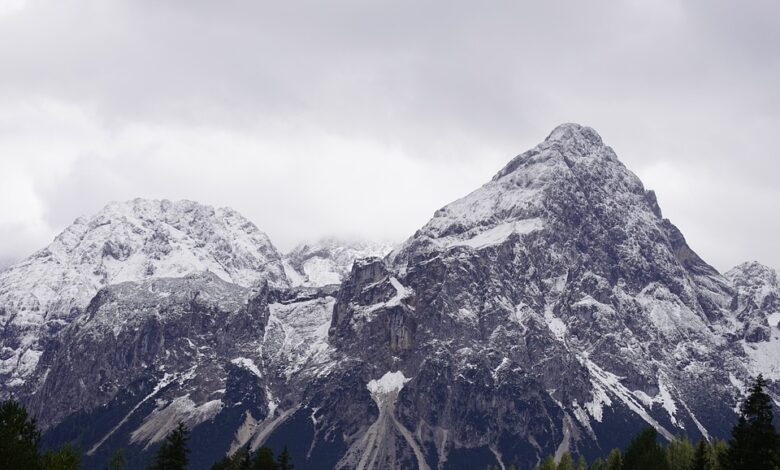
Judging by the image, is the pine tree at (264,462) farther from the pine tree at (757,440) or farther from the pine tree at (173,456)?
the pine tree at (757,440)

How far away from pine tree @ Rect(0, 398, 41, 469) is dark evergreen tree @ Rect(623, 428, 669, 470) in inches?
3781

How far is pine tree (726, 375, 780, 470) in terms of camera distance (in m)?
99.2

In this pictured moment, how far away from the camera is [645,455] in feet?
557

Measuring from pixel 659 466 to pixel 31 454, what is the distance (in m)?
98.5

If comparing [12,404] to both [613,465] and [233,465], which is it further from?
[613,465]

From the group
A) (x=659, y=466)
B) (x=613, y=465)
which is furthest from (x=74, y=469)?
(x=613, y=465)

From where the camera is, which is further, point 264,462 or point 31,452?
point 264,462

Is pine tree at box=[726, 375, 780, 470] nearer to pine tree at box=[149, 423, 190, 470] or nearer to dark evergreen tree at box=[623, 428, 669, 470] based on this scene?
pine tree at box=[149, 423, 190, 470]

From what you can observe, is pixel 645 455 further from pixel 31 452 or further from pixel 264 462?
pixel 31 452

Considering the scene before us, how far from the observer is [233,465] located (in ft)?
526

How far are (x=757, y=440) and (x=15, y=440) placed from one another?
2918 inches

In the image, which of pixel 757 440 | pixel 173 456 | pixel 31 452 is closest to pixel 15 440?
pixel 31 452

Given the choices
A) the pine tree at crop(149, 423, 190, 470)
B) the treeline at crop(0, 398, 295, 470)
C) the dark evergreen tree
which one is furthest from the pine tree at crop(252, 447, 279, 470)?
the dark evergreen tree

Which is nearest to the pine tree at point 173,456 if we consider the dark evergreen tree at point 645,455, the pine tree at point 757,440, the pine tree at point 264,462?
the pine tree at point 264,462
